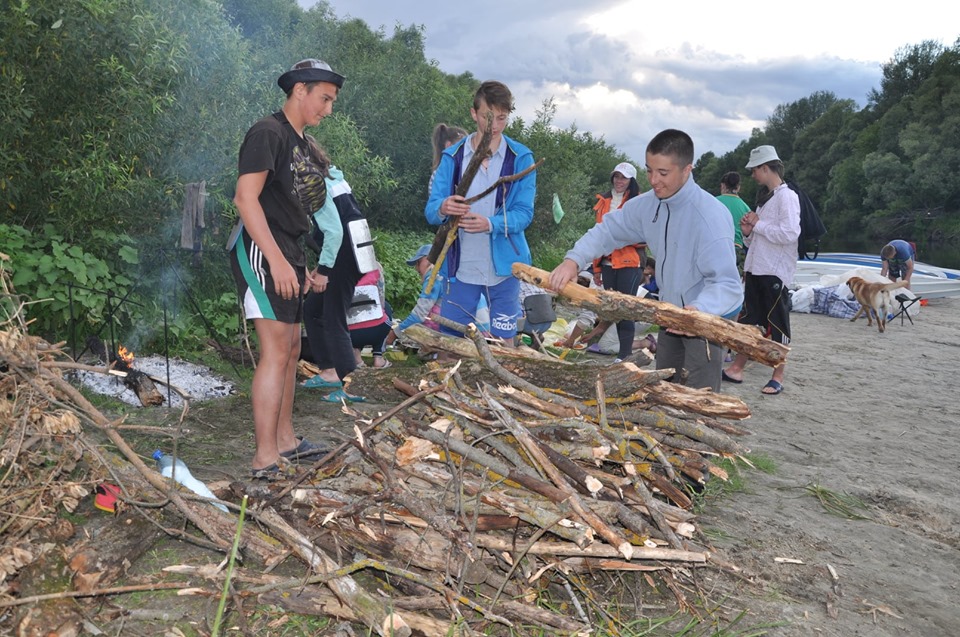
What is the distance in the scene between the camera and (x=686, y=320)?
4.40 metres

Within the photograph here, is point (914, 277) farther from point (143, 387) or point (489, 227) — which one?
point (143, 387)

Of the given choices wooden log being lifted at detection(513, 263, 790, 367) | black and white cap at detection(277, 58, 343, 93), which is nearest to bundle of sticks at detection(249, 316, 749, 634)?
wooden log being lifted at detection(513, 263, 790, 367)

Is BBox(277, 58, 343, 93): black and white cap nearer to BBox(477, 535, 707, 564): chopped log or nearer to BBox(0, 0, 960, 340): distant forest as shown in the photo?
BBox(477, 535, 707, 564): chopped log

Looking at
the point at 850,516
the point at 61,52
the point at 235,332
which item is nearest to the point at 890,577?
the point at 850,516

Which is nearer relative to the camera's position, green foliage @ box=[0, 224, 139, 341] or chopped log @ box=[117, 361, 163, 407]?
chopped log @ box=[117, 361, 163, 407]

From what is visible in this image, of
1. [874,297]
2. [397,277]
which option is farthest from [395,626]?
[874,297]

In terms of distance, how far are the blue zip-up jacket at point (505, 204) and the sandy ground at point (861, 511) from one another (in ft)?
7.51

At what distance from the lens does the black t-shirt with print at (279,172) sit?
12.7ft

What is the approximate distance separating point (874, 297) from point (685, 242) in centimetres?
1019

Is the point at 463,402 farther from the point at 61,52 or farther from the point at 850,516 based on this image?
the point at 61,52

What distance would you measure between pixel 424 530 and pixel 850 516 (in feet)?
9.58

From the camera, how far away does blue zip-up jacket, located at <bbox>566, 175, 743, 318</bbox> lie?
14.9 ft

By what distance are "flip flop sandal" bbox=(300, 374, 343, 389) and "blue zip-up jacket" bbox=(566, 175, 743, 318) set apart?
2684 millimetres

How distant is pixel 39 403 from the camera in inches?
132
